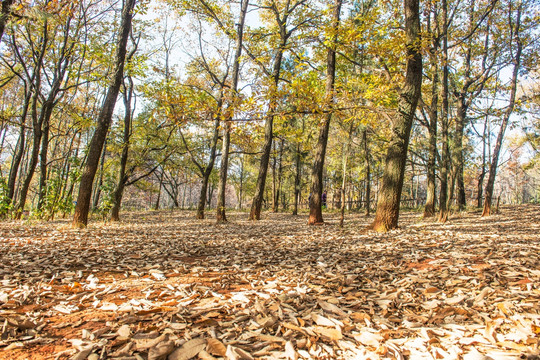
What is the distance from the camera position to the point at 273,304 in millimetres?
2318

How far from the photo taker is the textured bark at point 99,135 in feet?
23.4

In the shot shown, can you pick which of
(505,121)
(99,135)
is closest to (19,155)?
(99,135)

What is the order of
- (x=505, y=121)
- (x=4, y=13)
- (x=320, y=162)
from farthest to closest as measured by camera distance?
(x=505, y=121) → (x=320, y=162) → (x=4, y=13)

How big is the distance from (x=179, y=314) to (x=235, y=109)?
5.49 meters

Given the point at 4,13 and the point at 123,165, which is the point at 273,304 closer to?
the point at 4,13

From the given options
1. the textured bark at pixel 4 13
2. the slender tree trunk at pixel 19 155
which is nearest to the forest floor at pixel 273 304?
the textured bark at pixel 4 13

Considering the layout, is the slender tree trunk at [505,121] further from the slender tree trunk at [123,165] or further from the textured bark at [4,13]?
the textured bark at [4,13]

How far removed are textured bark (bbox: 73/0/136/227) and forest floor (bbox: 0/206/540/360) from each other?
2.99 metres

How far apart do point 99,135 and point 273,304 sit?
7190 mm

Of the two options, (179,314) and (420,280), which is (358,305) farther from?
(179,314)

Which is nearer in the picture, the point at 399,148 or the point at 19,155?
the point at 399,148

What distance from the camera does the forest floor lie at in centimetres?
166

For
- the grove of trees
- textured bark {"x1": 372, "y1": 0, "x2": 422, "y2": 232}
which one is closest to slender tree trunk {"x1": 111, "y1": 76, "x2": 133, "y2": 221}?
the grove of trees

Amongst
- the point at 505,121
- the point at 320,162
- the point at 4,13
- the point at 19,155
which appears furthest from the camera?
the point at 19,155
